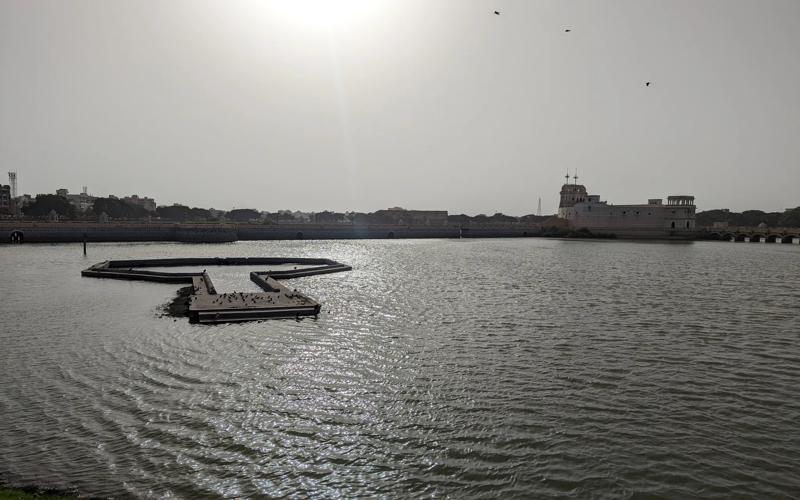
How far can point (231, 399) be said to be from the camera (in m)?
12.6

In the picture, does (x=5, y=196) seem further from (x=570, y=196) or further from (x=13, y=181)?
(x=570, y=196)

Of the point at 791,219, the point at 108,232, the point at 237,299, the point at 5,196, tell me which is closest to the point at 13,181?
the point at 5,196

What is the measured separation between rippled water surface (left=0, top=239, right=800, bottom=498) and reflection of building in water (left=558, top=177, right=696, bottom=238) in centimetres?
13687

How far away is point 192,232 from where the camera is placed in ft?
333

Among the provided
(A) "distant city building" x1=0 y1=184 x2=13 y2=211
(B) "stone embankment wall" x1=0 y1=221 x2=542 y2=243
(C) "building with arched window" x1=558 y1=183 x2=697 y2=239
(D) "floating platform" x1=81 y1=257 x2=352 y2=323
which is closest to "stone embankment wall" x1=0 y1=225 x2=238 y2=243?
(B) "stone embankment wall" x1=0 y1=221 x2=542 y2=243

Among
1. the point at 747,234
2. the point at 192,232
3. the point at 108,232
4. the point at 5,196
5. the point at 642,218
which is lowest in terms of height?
the point at 108,232

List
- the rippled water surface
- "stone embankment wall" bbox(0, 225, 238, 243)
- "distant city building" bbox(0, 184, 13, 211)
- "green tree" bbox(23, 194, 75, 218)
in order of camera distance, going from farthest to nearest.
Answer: "distant city building" bbox(0, 184, 13, 211) < "green tree" bbox(23, 194, 75, 218) < "stone embankment wall" bbox(0, 225, 238, 243) < the rippled water surface

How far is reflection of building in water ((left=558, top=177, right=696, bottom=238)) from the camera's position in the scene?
148 meters

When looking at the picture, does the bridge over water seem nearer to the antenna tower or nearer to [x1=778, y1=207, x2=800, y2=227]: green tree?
[x1=778, y1=207, x2=800, y2=227]: green tree

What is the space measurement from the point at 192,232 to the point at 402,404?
100m

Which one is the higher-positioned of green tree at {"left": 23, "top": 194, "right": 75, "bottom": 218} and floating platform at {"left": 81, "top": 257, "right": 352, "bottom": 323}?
green tree at {"left": 23, "top": 194, "right": 75, "bottom": 218}

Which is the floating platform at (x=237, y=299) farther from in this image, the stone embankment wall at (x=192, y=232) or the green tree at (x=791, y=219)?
the green tree at (x=791, y=219)

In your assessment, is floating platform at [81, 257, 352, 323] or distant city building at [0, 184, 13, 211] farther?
distant city building at [0, 184, 13, 211]

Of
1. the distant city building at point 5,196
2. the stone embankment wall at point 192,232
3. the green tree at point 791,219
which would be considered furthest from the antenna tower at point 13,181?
the green tree at point 791,219
